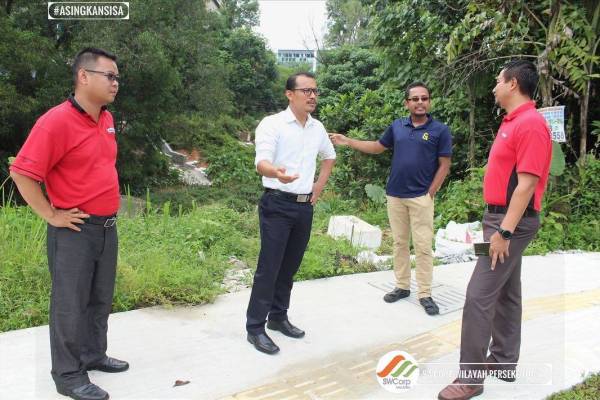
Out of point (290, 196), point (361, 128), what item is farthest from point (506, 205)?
point (361, 128)

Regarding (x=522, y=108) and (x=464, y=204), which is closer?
(x=522, y=108)

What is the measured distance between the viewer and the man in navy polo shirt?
436 centimetres

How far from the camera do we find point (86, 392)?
2.89 m

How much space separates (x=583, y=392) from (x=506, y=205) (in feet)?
4.16

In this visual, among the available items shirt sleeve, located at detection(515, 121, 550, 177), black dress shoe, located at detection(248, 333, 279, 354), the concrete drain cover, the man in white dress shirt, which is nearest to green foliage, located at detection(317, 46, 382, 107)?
the concrete drain cover

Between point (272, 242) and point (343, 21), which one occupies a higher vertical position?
point (343, 21)

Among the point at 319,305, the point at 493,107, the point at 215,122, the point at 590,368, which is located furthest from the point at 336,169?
the point at 215,122

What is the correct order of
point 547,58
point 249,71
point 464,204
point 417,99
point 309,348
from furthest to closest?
point 249,71
point 464,204
point 547,58
point 417,99
point 309,348

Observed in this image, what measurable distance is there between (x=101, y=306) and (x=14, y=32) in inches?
471

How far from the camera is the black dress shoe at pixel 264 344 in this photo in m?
3.56

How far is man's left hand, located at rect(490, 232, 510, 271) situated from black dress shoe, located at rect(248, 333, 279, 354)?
155 centimetres

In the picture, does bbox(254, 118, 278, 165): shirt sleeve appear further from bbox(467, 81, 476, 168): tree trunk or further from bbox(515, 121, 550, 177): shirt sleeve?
bbox(467, 81, 476, 168): tree trunk

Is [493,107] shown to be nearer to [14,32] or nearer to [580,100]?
[580,100]

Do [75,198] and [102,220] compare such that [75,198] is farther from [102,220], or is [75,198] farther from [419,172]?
[419,172]
